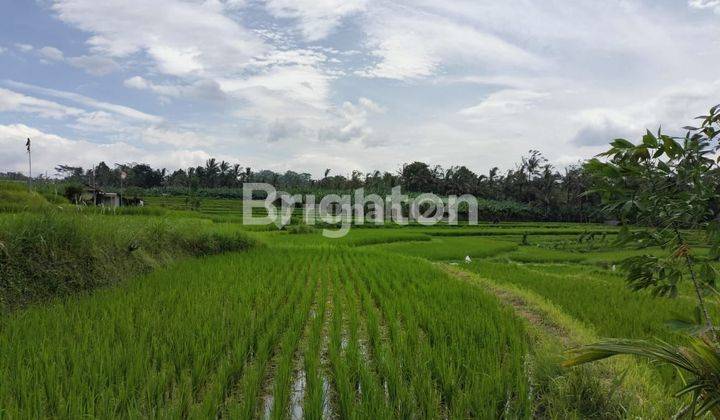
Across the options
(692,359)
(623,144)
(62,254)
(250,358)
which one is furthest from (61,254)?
(692,359)

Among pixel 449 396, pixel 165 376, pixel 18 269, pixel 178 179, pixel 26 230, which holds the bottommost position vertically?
pixel 449 396

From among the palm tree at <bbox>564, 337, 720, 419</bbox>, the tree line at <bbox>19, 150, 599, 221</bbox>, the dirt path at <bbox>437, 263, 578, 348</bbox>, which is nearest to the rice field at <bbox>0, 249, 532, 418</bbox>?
the dirt path at <bbox>437, 263, 578, 348</bbox>

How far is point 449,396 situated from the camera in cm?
281

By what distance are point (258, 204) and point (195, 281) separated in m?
40.5

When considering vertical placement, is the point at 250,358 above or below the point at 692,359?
below

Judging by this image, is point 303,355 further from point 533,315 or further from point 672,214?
point 533,315

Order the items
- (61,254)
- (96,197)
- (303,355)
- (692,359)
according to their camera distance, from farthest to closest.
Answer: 1. (96,197)
2. (61,254)
3. (303,355)
4. (692,359)

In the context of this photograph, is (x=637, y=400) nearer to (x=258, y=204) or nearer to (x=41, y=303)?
(x=41, y=303)

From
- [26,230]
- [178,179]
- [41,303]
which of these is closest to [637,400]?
[41,303]

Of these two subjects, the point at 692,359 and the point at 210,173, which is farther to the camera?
the point at 210,173

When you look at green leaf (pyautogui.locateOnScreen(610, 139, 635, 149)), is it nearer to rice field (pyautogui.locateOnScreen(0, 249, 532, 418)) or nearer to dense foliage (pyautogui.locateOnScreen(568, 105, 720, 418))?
dense foliage (pyautogui.locateOnScreen(568, 105, 720, 418))

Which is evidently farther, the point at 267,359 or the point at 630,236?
the point at 267,359

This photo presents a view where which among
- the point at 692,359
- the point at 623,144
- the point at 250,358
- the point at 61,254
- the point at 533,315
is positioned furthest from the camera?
the point at 533,315

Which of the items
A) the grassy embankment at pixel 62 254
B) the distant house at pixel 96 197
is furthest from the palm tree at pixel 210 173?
the grassy embankment at pixel 62 254
